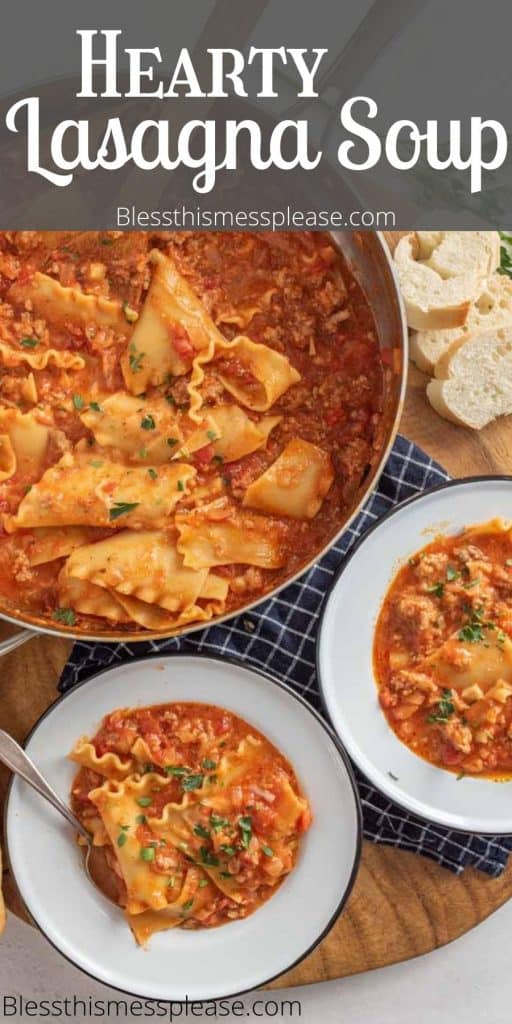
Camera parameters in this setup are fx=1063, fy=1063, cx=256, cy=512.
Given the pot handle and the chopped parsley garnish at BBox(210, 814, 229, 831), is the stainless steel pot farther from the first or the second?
the chopped parsley garnish at BBox(210, 814, 229, 831)

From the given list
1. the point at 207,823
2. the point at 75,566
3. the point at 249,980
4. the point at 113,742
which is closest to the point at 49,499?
the point at 75,566

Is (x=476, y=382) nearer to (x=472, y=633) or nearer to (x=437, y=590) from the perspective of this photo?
(x=437, y=590)

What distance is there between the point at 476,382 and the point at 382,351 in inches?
23.5

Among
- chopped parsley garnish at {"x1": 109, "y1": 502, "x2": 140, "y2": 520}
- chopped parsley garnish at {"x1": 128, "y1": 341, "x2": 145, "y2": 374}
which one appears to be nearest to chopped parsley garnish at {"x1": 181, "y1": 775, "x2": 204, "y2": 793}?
chopped parsley garnish at {"x1": 109, "y1": 502, "x2": 140, "y2": 520}

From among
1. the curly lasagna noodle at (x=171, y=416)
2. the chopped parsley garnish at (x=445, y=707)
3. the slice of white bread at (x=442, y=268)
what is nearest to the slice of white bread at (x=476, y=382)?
the slice of white bread at (x=442, y=268)

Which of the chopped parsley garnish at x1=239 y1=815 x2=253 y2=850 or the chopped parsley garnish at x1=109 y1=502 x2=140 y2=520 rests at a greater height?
the chopped parsley garnish at x1=109 y1=502 x2=140 y2=520

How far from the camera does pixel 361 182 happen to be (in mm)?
5375

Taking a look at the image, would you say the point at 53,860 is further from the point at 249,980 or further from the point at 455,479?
the point at 455,479

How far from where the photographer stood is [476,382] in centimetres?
525

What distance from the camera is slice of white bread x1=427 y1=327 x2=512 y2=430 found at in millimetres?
5242

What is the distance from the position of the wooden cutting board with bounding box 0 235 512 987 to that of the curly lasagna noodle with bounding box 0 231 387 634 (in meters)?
0.54

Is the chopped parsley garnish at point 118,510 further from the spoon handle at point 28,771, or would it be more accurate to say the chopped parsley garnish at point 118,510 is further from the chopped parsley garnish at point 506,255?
the chopped parsley garnish at point 506,255

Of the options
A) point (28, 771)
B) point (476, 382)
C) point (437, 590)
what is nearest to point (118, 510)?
point (28, 771)

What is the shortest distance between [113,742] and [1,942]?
1.47 metres
